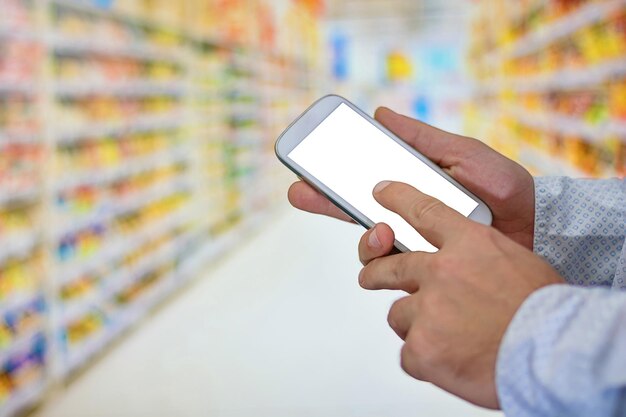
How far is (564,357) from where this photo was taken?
62cm

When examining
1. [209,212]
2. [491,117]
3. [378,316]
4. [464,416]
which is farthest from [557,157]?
[491,117]

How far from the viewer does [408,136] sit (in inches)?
45.6

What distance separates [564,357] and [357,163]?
0.54 metres

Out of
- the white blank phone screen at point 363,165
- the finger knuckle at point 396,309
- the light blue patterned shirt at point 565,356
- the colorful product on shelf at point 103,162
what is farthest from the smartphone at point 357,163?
the colorful product on shelf at point 103,162

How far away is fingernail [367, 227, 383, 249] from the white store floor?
2268 mm

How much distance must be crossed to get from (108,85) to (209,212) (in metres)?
2.16

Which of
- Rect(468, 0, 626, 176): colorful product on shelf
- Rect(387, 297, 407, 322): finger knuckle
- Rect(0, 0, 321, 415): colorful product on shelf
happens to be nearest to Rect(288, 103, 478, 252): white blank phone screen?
Rect(387, 297, 407, 322): finger knuckle

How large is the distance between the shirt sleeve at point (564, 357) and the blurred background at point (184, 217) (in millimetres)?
2460

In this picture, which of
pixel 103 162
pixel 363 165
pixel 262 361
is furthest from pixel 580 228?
pixel 103 162

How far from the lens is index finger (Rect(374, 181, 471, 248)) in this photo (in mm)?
739

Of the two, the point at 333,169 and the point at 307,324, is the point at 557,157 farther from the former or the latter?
the point at 333,169

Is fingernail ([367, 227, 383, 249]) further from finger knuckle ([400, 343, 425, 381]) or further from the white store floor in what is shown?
the white store floor

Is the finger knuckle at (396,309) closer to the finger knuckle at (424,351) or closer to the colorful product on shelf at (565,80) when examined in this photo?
the finger knuckle at (424,351)

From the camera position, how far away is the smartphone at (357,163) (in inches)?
41.3
